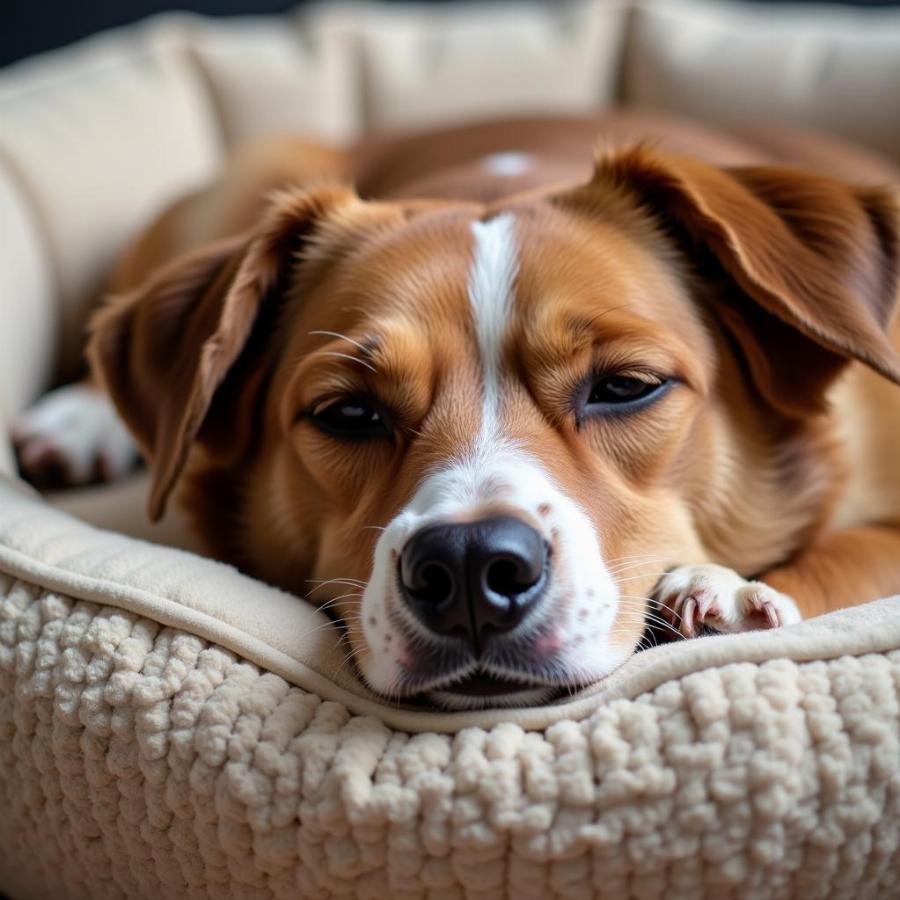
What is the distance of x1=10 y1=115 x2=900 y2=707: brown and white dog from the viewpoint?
1.37 m

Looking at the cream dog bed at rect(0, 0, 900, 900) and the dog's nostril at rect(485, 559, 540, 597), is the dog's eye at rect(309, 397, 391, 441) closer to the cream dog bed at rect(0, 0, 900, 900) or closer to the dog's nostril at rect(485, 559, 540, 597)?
the cream dog bed at rect(0, 0, 900, 900)

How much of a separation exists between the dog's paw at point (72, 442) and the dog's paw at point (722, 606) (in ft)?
4.51

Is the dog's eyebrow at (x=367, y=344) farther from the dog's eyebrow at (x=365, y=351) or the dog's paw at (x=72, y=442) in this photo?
the dog's paw at (x=72, y=442)

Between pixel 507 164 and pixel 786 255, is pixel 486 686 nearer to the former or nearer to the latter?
pixel 786 255

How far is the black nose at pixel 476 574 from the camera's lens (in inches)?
50.5

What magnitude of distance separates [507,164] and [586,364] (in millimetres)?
991

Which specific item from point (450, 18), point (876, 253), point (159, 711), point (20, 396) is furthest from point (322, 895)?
Answer: point (450, 18)

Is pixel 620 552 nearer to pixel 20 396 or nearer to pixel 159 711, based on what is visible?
pixel 159 711

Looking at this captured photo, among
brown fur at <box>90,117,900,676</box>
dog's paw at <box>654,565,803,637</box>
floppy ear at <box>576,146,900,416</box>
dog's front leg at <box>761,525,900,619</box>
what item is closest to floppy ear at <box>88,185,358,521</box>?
brown fur at <box>90,117,900,676</box>

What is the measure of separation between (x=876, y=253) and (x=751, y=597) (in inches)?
23.9

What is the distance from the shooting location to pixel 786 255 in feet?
5.50

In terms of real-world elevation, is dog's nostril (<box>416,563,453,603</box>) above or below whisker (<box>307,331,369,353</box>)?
below

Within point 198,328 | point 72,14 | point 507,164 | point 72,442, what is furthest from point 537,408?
point 72,14

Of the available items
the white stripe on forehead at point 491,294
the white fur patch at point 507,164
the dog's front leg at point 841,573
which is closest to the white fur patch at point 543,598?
the white stripe on forehead at point 491,294
